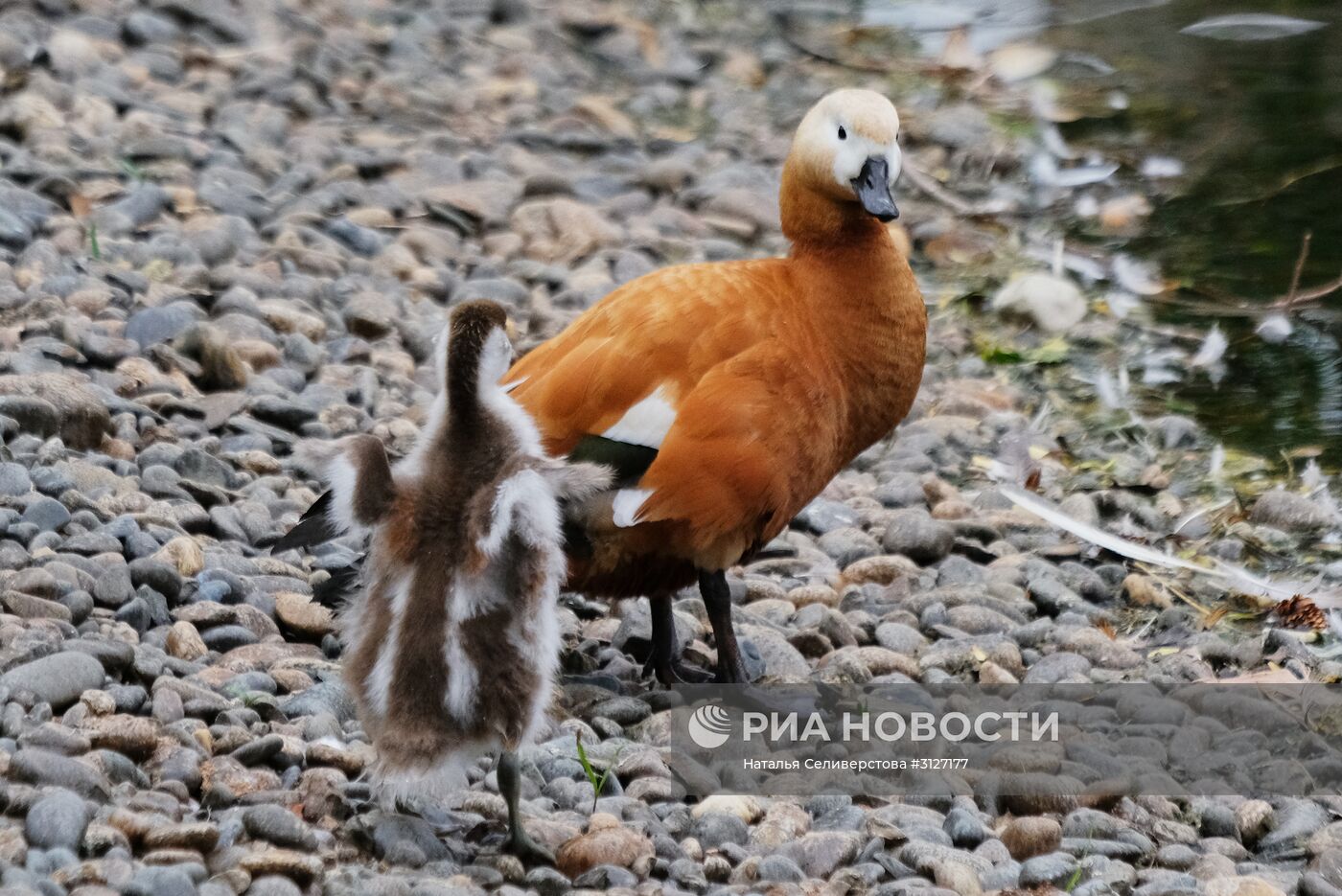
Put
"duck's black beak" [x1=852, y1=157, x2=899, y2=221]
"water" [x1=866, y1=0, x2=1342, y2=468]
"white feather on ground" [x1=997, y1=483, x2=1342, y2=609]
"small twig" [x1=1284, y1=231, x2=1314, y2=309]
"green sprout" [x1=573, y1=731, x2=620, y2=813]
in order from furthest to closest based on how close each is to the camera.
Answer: "small twig" [x1=1284, y1=231, x2=1314, y2=309] < "water" [x1=866, y1=0, x2=1342, y2=468] < "white feather on ground" [x1=997, y1=483, x2=1342, y2=609] < "duck's black beak" [x1=852, y1=157, x2=899, y2=221] < "green sprout" [x1=573, y1=731, x2=620, y2=813]

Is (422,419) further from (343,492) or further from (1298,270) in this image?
(1298,270)

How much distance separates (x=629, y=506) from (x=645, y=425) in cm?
22

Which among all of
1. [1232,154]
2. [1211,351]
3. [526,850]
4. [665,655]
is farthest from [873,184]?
[1232,154]

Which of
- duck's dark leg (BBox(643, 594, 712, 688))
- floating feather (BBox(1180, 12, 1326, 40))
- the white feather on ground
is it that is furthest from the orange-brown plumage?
floating feather (BBox(1180, 12, 1326, 40))

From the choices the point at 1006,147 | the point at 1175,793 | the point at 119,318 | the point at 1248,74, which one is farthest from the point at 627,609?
the point at 1248,74

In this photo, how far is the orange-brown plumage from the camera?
4562 mm

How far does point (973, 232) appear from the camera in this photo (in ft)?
29.9

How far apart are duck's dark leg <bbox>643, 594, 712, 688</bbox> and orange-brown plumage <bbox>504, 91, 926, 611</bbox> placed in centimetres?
22

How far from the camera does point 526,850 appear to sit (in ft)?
12.2

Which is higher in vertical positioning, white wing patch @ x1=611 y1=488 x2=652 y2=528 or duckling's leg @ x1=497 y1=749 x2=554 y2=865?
white wing patch @ x1=611 y1=488 x2=652 y2=528

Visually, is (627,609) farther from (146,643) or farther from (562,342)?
(146,643)

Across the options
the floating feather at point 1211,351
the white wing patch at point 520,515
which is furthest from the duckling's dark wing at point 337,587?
the floating feather at point 1211,351

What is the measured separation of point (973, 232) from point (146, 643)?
577cm

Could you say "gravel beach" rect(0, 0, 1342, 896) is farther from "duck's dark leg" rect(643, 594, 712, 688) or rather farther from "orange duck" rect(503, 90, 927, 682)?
"orange duck" rect(503, 90, 927, 682)
